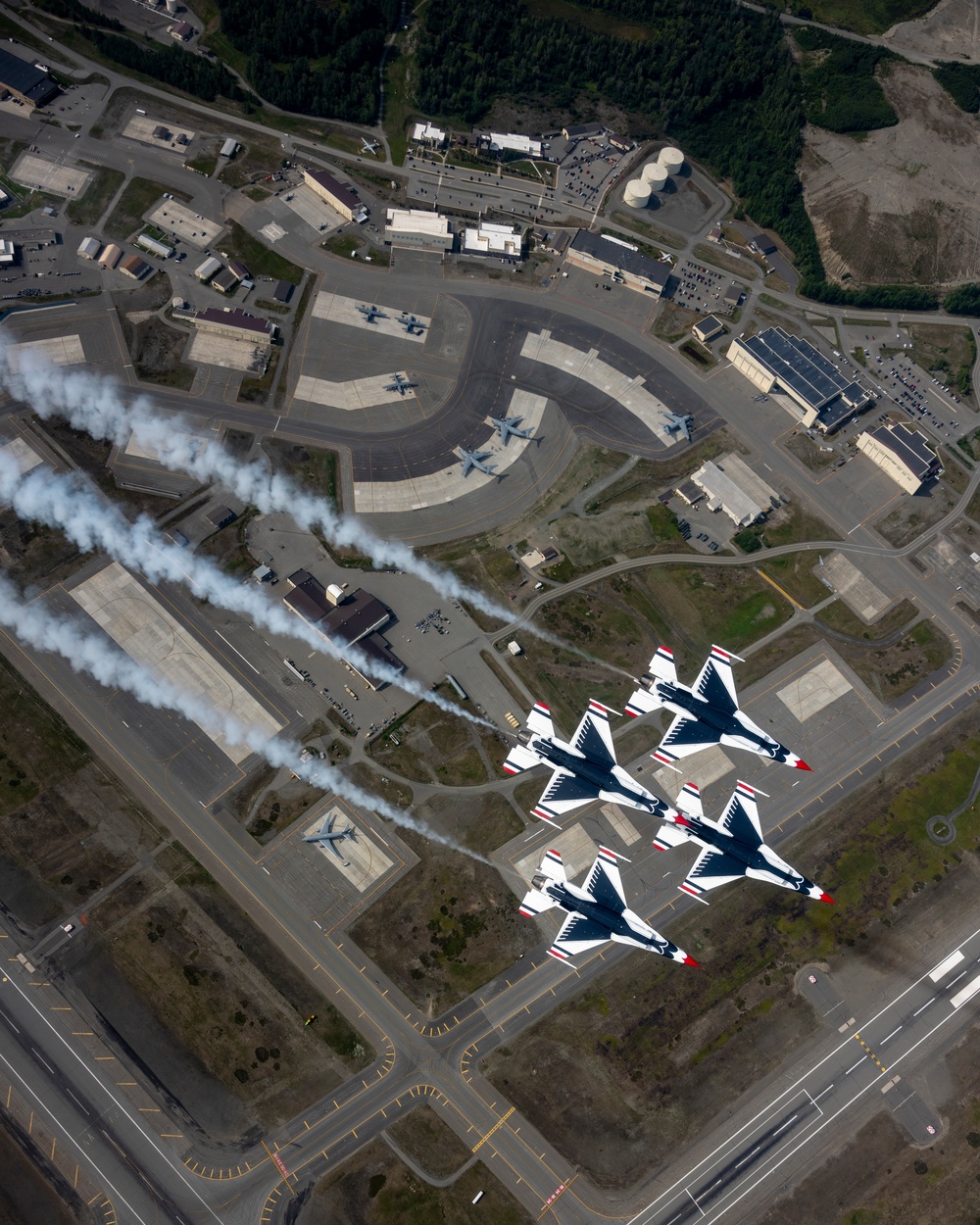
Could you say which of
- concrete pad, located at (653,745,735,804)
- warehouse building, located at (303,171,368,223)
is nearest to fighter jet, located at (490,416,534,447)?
warehouse building, located at (303,171,368,223)

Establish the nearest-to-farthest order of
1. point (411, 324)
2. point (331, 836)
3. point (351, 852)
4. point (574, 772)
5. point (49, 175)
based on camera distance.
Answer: point (331, 836) < point (574, 772) < point (351, 852) < point (411, 324) < point (49, 175)

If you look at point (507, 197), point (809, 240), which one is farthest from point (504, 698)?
point (809, 240)

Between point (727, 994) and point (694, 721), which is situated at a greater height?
point (694, 721)

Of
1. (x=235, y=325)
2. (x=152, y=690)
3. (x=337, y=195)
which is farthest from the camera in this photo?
(x=337, y=195)

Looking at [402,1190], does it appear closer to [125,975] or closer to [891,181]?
[125,975]

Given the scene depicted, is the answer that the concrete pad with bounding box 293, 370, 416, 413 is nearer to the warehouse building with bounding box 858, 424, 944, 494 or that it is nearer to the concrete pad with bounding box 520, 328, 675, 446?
the concrete pad with bounding box 520, 328, 675, 446

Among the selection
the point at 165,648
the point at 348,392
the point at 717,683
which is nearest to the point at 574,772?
the point at 717,683

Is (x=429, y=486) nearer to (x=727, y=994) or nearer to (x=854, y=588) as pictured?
(x=854, y=588)

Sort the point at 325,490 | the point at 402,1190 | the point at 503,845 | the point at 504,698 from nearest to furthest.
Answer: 1. the point at 402,1190
2. the point at 503,845
3. the point at 504,698
4. the point at 325,490

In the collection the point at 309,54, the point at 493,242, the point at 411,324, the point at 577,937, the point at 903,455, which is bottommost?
the point at 577,937
